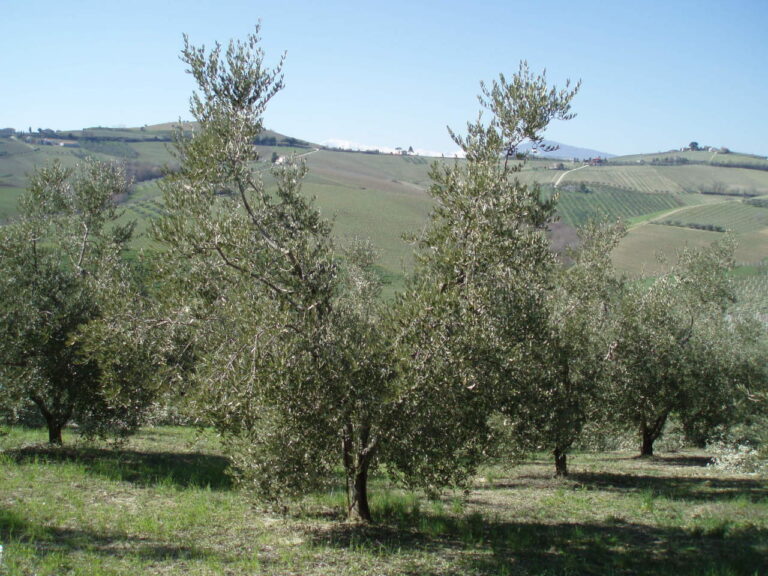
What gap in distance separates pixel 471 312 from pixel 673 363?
16501 mm

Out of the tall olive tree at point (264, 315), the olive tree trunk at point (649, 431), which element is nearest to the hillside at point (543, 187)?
the olive tree trunk at point (649, 431)

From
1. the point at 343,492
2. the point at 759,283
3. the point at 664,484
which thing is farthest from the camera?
the point at 759,283

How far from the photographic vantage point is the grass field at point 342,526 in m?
9.06

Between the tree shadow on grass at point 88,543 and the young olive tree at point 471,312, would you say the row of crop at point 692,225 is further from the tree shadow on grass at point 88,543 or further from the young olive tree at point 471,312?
the tree shadow on grass at point 88,543

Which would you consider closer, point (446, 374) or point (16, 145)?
point (446, 374)

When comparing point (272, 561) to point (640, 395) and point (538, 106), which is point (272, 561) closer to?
point (538, 106)

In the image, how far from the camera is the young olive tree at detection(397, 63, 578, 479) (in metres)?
8.91

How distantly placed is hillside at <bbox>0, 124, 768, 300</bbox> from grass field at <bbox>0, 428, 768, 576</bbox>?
44.2 meters

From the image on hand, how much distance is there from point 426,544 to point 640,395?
13.6 meters

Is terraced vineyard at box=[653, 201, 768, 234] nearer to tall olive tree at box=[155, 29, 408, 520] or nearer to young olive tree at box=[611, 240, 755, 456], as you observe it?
young olive tree at box=[611, 240, 755, 456]

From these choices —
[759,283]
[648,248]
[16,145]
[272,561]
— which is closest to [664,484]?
[272,561]

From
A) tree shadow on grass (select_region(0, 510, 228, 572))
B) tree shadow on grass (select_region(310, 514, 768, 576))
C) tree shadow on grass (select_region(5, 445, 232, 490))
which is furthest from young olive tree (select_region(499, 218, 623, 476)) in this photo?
tree shadow on grass (select_region(5, 445, 232, 490))

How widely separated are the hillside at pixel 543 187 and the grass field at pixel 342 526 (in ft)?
145

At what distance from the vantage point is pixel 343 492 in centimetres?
1434
